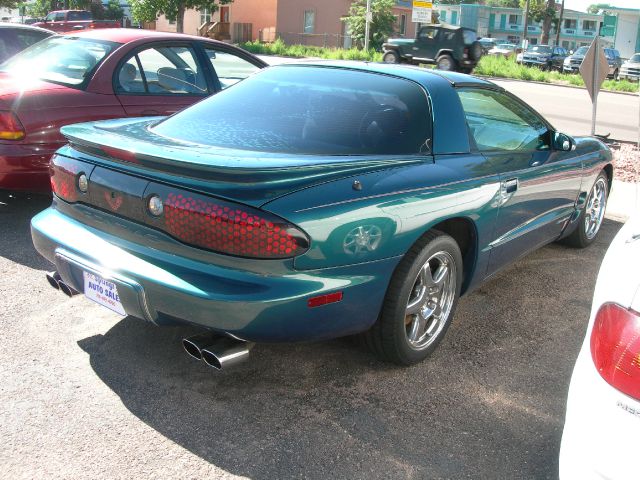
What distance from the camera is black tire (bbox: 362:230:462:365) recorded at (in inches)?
130

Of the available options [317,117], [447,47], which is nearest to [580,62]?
[447,47]

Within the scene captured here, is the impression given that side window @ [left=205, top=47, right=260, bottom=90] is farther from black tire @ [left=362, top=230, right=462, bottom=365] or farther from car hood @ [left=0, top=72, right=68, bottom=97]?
black tire @ [left=362, top=230, right=462, bottom=365]

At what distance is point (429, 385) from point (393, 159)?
1.12 m

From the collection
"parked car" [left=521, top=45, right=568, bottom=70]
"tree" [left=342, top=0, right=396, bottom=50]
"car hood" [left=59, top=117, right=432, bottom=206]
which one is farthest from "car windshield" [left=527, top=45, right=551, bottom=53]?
"car hood" [left=59, top=117, right=432, bottom=206]

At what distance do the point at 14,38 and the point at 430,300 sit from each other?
22.3 ft

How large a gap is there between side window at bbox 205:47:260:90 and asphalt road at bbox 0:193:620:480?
328cm

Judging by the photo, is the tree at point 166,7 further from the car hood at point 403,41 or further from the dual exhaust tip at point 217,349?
the dual exhaust tip at point 217,349

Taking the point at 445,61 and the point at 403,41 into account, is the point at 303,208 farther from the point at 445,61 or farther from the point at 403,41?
the point at 403,41

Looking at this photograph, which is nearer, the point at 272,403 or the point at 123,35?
the point at 272,403

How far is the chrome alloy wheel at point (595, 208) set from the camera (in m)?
5.72

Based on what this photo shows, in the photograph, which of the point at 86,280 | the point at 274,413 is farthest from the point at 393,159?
the point at 86,280

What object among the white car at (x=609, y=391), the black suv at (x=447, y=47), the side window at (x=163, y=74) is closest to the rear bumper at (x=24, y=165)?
the side window at (x=163, y=74)

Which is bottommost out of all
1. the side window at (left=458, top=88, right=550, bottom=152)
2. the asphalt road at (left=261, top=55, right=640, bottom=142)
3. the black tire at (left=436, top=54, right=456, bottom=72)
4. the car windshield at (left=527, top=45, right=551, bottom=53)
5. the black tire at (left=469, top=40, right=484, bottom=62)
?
the asphalt road at (left=261, top=55, right=640, bottom=142)

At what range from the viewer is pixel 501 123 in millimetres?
4398
